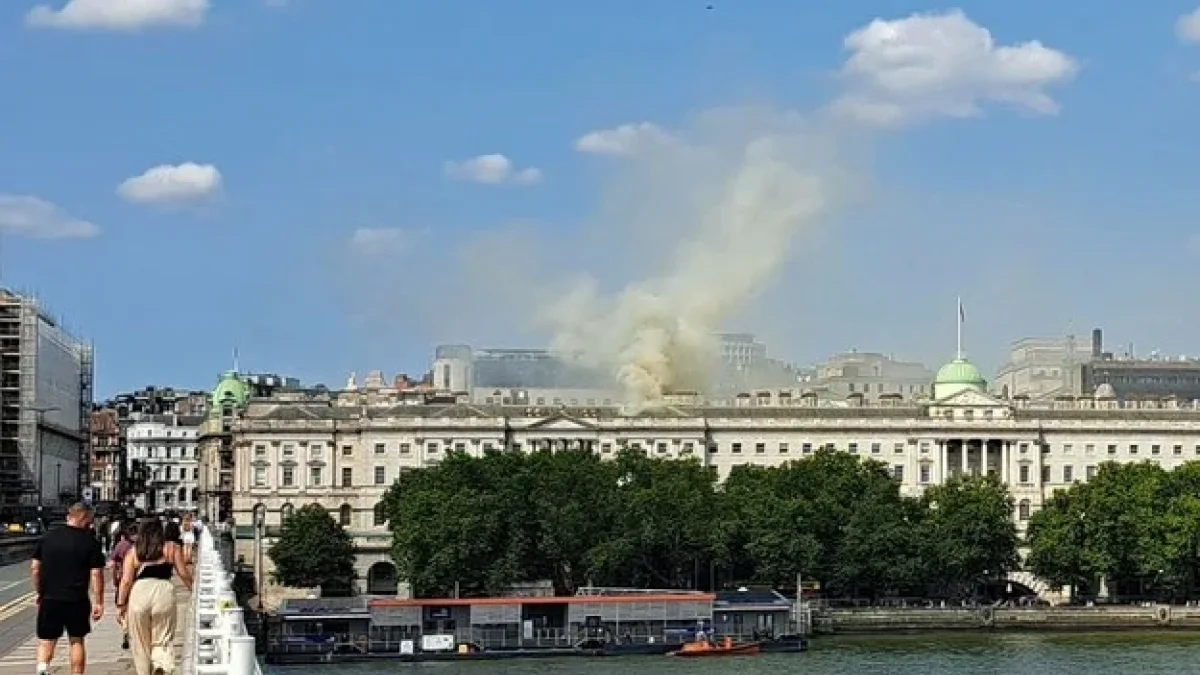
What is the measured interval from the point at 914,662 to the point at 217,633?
71639 mm

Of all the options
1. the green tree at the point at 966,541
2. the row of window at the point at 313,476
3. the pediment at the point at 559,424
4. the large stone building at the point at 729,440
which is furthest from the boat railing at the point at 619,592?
the row of window at the point at 313,476

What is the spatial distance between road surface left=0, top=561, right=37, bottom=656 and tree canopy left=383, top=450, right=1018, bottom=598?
53.8 metres

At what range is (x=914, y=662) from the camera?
86.6 meters

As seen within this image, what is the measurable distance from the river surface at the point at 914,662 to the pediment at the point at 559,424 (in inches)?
2040

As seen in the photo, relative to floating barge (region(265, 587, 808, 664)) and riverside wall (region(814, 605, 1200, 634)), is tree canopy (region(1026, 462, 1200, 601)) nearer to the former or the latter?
riverside wall (region(814, 605, 1200, 634))

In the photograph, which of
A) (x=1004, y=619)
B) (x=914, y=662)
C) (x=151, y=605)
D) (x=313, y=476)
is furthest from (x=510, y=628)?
(x=151, y=605)

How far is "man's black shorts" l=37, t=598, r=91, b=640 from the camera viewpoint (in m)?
20.5

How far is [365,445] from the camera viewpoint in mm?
152625

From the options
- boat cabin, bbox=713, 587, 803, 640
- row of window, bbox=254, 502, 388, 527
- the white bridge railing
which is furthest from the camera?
row of window, bbox=254, 502, 388, 527

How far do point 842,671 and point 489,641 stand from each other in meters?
20.5

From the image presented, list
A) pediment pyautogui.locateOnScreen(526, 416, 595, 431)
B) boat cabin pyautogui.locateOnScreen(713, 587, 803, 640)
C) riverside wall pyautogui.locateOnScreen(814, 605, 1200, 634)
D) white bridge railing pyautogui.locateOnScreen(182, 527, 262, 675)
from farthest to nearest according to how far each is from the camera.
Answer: pediment pyautogui.locateOnScreen(526, 416, 595, 431) → riverside wall pyautogui.locateOnScreen(814, 605, 1200, 634) → boat cabin pyautogui.locateOnScreen(713, 587, 803, 640) → white bridge railing pyautogui.locateOnScreen(182, 527, 262, 675)

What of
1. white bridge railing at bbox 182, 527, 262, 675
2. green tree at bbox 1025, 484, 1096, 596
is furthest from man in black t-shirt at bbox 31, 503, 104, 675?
green tree at bbox 1025, 484, 1096, 596

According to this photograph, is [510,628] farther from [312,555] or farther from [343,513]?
[343,513]

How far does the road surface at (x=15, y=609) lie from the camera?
3247 centimetres
